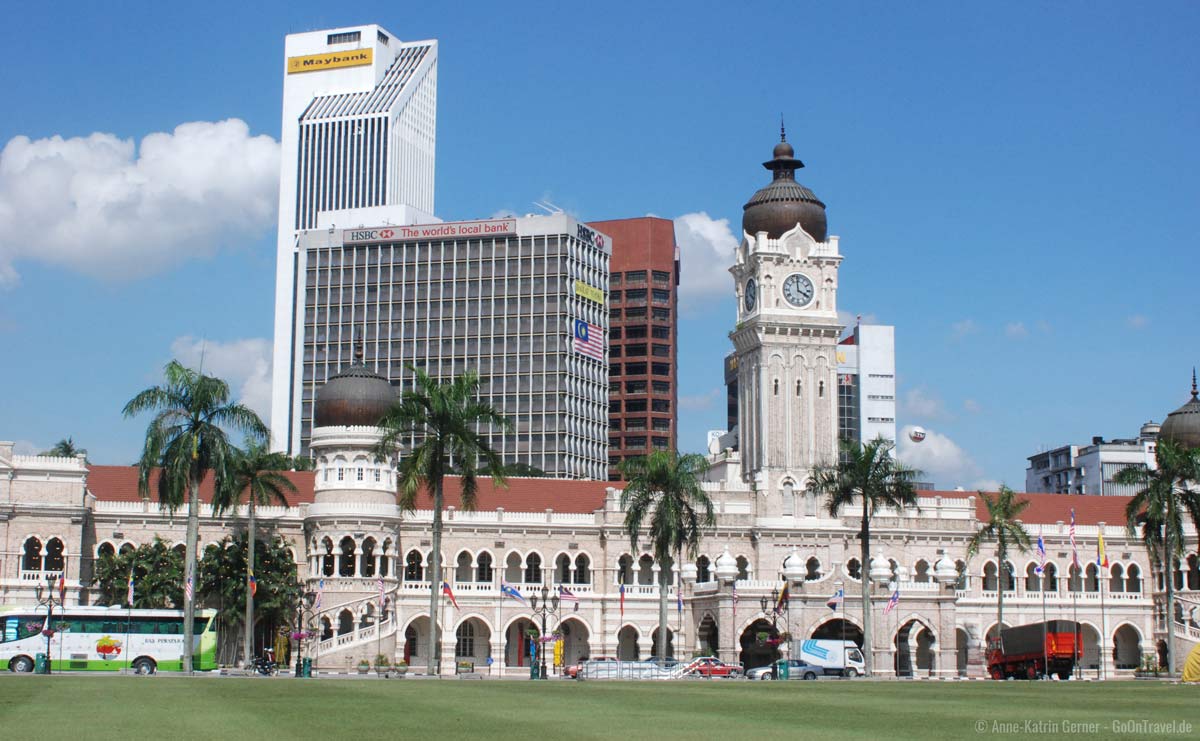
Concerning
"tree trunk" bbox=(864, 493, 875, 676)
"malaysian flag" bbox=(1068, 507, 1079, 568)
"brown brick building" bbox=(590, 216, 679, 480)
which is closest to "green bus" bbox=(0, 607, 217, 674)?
"tree trunk" bbox=(864, 493, 875, 676)

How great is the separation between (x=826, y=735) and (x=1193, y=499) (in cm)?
6750

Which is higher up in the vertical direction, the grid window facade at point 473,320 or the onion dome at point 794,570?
the grid window facade at point 473,320

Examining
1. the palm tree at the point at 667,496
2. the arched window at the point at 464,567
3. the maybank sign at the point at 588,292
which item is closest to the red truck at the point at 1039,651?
the palm tree at the point at 667,496

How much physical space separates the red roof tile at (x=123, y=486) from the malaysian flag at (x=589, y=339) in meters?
71.0

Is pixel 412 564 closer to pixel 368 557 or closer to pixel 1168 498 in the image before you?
pixel 368 557

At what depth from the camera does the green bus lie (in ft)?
229

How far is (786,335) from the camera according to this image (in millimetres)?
107688

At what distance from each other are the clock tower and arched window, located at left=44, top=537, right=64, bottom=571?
43490 mm

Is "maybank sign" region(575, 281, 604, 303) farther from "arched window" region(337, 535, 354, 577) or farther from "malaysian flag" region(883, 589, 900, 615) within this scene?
"malaysian flag" region(883, 589, 900, 615)

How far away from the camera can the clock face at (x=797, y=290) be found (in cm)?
10869

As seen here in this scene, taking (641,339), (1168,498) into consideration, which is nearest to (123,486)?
(1168,498)

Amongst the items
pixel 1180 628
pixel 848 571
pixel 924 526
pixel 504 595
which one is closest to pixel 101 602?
pixel 504 595

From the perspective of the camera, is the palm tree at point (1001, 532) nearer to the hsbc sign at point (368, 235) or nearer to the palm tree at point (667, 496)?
the palm tree at point (667, 496)

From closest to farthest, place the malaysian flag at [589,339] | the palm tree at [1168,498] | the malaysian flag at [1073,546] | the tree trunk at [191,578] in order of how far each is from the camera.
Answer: the tree trunk at [191,578] → the palm tree at [1168,498] → the malaysian flag at [1073,546] → the malaysian flag at [589,339]
